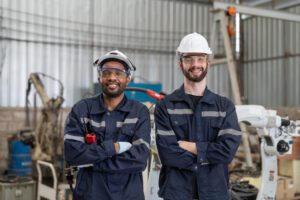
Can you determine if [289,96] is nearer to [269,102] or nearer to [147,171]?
[269,102]

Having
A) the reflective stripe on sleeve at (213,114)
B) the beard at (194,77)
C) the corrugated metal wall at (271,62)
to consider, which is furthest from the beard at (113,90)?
the corrugated metal wall at (271,62)

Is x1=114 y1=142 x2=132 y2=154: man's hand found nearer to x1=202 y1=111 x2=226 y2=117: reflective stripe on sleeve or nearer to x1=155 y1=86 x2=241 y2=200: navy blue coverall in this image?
x1=155 y1=86 x2=241 y2=200: navy blue coverall

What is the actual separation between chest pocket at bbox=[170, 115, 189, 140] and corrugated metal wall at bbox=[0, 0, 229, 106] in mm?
5397

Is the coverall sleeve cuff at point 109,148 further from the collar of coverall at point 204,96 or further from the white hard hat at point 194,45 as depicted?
the white hard hat at point 194,45

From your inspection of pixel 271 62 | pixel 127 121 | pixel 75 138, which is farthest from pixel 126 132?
pixel 271 62

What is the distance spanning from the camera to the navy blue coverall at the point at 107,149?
6.77 ft

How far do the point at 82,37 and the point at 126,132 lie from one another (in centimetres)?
571

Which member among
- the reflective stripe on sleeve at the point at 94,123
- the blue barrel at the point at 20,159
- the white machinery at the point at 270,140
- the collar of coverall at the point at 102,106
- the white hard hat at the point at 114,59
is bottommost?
the blue barrel at the point at 20,159

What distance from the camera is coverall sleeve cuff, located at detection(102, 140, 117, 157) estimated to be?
2035mm

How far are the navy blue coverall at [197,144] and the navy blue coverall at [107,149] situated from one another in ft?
A: 0.44

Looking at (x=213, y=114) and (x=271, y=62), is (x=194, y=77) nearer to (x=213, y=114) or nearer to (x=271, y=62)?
(x=213, y=114)

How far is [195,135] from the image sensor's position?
7.04 ft

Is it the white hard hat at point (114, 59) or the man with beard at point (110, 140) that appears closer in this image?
the man with beard at point (110, 140)

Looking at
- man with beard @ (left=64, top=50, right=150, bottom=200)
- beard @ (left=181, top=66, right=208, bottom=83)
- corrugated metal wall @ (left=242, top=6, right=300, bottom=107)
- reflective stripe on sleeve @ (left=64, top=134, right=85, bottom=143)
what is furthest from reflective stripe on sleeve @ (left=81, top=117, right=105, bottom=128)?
corrugated metal wall @ (left=242, top=6, right=300, bottom=107)
